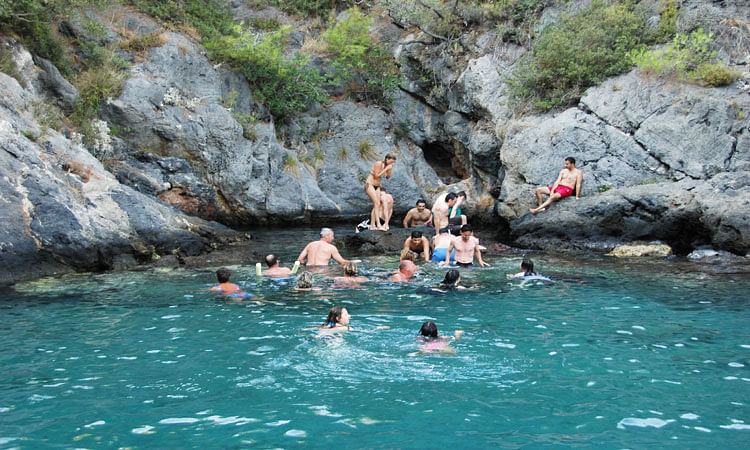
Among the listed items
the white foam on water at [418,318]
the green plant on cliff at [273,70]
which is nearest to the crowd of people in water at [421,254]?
the white foam on water at [418,318]

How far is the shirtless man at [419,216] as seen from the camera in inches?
740

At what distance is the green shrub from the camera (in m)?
19.1

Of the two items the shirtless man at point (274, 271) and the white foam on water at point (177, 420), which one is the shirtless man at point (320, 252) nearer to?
the shirtless man at point (274, 271)

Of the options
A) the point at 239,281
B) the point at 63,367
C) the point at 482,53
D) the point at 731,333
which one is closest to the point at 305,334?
the point at 63,367

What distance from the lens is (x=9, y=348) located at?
8.06 meters

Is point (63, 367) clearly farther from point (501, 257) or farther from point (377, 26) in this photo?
point (377, 26)

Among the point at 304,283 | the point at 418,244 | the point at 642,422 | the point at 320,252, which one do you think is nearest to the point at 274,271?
the point at 304,283

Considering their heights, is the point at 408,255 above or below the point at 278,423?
above

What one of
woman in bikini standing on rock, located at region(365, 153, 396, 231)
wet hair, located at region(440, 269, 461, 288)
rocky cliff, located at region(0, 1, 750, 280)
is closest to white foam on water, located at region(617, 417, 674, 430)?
wet hair, located at region(440, 269, 461, 288)

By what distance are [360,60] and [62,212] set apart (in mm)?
13997

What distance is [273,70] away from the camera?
76.3 ft

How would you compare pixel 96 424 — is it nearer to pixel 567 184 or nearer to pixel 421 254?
pixel 421 254

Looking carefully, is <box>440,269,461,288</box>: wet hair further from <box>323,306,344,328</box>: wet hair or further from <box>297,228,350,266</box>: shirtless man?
<box>297,228,350,266</box>: shirtless man

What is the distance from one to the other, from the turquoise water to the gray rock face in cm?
137
